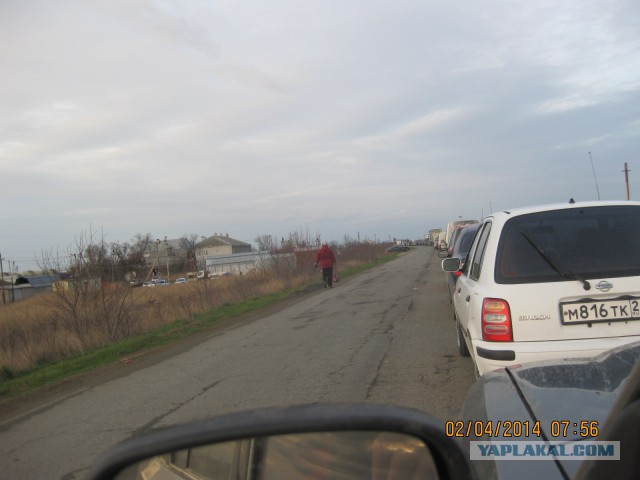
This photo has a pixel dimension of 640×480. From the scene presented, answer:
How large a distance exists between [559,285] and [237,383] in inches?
175

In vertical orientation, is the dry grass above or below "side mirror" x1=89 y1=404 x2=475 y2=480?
below

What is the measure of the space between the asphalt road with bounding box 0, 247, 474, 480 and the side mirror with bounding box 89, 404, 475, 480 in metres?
3.52

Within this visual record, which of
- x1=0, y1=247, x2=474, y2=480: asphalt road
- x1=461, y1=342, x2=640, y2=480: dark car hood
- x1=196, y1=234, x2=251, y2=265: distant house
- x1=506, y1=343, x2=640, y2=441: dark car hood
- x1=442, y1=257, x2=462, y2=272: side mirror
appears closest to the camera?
x1=461, y1=342, x2=640, y2=480: dark car hood

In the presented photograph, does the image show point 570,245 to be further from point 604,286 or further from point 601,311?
point 601,311

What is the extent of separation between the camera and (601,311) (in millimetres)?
4031

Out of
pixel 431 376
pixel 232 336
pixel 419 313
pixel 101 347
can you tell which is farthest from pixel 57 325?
pixel 431 376

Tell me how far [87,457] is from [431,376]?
3.93m

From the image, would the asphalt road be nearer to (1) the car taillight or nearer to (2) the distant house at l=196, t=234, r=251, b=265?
(1) the car taillight

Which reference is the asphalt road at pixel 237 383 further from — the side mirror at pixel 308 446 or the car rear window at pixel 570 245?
the side mirror at pixel 308 446

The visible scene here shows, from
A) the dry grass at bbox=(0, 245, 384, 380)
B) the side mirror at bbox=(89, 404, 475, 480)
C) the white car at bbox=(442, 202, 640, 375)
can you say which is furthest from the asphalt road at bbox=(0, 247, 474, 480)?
the side mirror at bbox=(89, 404, 475, 480)

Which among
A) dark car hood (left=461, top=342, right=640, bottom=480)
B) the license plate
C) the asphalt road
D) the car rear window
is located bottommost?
the asphalt road

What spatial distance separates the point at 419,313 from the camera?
39.6ft

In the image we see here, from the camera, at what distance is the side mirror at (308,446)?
1.45 meters

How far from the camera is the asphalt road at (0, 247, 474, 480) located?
211 inches
